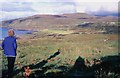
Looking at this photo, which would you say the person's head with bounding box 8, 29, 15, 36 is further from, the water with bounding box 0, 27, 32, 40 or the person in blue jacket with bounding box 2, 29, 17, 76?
the water with bounding box 0, 27, 32, 40

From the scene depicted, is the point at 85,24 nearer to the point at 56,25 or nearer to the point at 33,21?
the point at 56,25

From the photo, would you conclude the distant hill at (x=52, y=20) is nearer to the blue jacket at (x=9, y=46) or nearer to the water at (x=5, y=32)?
the water at (x=5, y=32)

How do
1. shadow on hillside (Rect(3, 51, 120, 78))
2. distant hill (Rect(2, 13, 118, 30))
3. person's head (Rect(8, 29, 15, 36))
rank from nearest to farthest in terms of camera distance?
person's head (Rect(8, 29, 15, 36)), shadow on hillside (Rect(3, 51, 120, 78)), distant hill (Rect(2, 13, 118, 30))

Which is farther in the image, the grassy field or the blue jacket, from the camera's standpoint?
the grassy field

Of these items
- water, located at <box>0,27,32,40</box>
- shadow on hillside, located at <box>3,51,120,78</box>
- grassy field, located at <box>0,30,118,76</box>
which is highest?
water, located at <box>0,27,32,40</box>

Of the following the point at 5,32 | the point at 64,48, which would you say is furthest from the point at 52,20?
the point at 5,32

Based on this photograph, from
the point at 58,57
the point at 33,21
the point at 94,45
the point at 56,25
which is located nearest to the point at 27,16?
the point at 33,21

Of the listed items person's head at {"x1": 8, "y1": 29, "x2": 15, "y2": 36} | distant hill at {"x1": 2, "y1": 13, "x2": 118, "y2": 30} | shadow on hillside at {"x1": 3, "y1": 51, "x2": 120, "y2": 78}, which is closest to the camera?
person's head at {"x1": 8, "y1": 29, "x2": 15, "y2": 36}

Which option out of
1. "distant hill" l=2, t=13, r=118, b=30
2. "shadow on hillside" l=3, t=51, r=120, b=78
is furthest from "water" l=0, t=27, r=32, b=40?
"shadow on hillside" l=3, t=51, r=120, b=78
